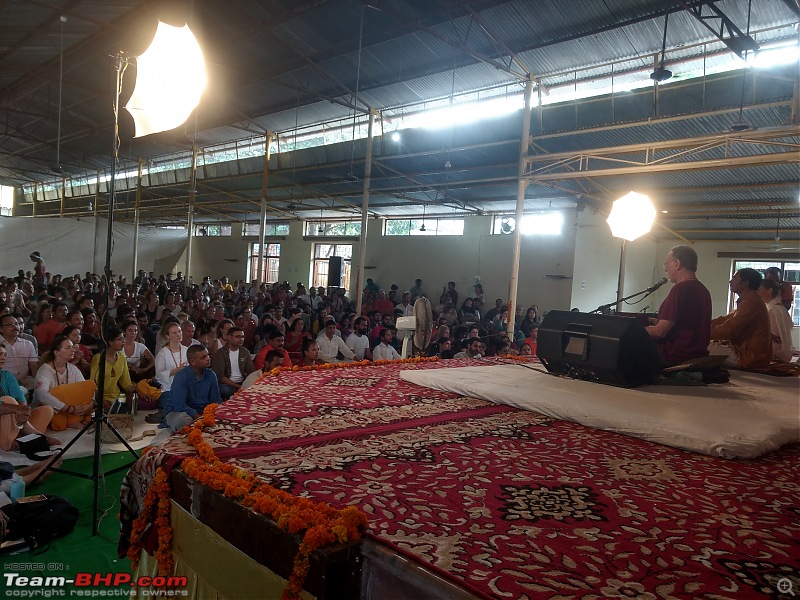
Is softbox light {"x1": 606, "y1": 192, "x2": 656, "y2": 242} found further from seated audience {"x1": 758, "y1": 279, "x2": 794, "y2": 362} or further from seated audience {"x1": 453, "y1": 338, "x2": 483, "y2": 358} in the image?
seated audience {"x1": 453, "y1": 338, "x2": 483, "y2": 358}

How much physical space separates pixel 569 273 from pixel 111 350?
998cm

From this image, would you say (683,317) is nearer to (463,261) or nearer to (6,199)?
(463,261)

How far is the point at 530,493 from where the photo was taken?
1692 mm

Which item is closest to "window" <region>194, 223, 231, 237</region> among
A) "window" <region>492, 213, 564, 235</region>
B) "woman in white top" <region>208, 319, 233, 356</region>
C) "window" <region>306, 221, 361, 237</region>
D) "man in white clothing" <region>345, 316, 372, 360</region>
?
"window" <region>306, 221, 361, 237</region>

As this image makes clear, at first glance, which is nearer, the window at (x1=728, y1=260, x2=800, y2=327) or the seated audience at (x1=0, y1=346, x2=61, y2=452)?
the seated audience at (x1=0, y1=346, x2=61, y2=452)

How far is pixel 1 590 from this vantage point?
271 centimetres

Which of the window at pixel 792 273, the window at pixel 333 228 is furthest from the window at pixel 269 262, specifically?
the window at pixel 792 273

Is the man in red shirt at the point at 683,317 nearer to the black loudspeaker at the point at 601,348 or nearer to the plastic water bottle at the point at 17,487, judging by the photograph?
the black loudspeaker at the point at 601,348

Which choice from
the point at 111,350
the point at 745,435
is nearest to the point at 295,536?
the point at 745,435

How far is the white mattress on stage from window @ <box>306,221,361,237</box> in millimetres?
14235

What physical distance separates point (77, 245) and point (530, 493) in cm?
1798

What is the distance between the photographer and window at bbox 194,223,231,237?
22.1 meters

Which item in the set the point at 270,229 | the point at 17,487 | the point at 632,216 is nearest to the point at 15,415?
the point at 17,487

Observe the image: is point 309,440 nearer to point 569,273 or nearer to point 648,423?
point 648,423
